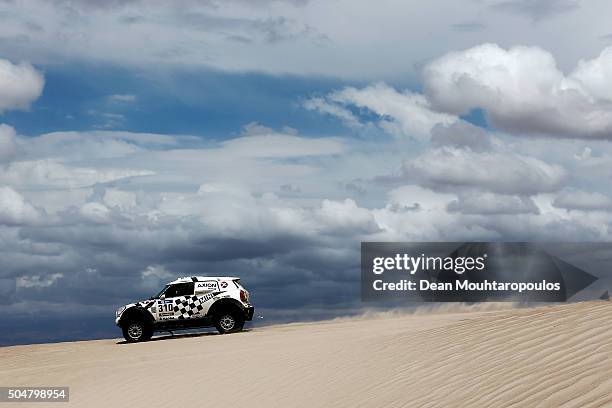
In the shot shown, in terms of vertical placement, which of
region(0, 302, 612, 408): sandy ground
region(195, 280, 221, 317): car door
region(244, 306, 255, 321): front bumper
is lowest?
region(0, 302, 612, 408): sandy ground

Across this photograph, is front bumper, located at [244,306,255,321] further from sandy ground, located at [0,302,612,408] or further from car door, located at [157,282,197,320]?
sandy ground, located at [0,302,612,408]

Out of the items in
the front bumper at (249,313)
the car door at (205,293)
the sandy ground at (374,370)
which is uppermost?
the car door at (205,293)

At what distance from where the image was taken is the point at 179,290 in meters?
25.0

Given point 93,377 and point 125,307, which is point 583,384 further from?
point 125,307

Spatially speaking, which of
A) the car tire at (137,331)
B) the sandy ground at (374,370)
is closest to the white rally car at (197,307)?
the car tire at (137,331)

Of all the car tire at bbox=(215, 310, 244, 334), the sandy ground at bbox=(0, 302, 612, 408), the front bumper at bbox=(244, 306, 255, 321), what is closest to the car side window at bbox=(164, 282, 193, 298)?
the car tire at bbox=(215, 310, 244, 334)

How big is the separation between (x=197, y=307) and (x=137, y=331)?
2.03m

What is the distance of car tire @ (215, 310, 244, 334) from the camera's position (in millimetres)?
24719

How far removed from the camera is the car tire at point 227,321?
24.7 m

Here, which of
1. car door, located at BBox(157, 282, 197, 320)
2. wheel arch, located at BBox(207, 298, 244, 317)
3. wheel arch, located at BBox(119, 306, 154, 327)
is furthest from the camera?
wheel arch, located at BBox(119, 306, 154, 327)

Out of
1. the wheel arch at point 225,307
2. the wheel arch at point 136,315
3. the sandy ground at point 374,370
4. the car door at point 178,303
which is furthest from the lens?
the wheel arch at point 136,315

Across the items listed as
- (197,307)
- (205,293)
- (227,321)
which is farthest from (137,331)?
(227,321)

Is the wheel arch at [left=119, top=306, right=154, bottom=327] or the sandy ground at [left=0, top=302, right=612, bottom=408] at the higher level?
the wheel arch at [left=119, top=306, right=154, bottom=327]

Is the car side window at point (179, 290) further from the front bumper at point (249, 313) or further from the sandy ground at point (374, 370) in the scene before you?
the sandy ground at point (374, 370)
